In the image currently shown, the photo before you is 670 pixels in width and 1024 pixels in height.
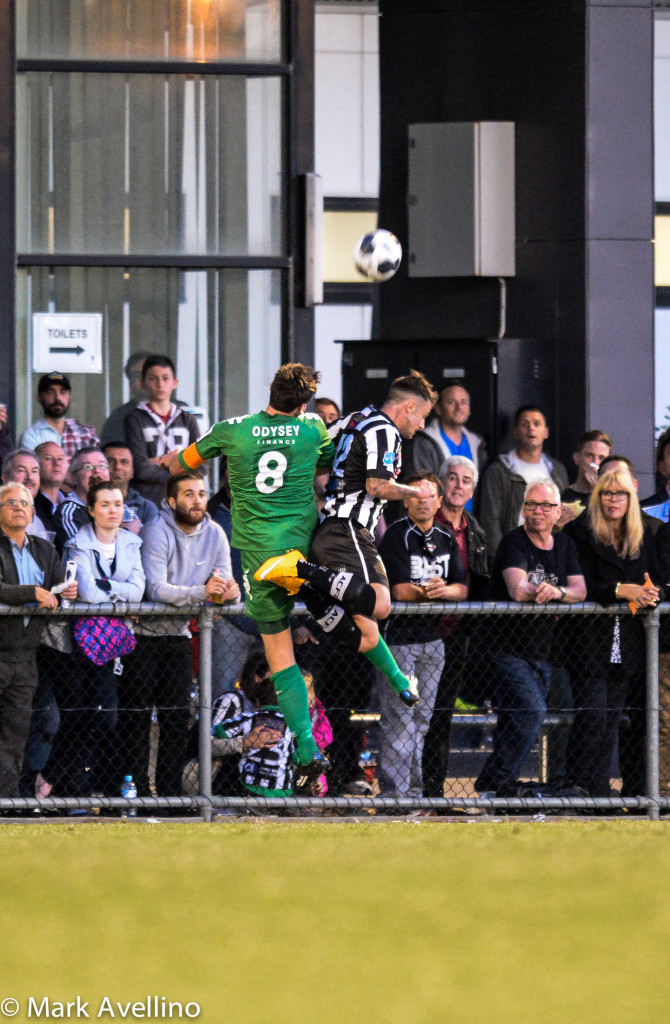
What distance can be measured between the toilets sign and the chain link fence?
144 inches

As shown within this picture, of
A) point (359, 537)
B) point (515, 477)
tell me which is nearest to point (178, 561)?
point (359, 537)

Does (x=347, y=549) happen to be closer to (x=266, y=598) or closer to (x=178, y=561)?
(x=266, y=598)

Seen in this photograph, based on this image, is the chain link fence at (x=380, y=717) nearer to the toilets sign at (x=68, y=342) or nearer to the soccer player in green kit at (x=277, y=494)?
the soccer player in green kit at (x=277, y=494)

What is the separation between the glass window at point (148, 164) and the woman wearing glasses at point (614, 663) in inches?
179

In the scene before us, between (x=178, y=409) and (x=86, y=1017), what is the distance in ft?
23.9

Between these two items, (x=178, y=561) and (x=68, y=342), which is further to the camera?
(x=68, y=342)

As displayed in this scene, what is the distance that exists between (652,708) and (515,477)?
286cm

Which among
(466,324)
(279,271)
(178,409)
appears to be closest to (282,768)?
(178,409)

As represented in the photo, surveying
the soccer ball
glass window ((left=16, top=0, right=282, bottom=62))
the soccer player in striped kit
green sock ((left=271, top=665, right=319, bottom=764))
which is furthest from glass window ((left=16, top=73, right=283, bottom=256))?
green sock ((left=271, top=665, right=319, bottom=764))

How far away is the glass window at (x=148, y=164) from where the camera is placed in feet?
44.5

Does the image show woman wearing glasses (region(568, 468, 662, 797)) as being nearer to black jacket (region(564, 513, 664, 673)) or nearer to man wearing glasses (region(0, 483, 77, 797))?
black jacket (region(564, 513, 664, 673))

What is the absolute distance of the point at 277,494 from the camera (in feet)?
30.4

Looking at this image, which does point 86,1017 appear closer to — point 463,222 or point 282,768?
point 282,768

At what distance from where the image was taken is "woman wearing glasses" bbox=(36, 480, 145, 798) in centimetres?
980
